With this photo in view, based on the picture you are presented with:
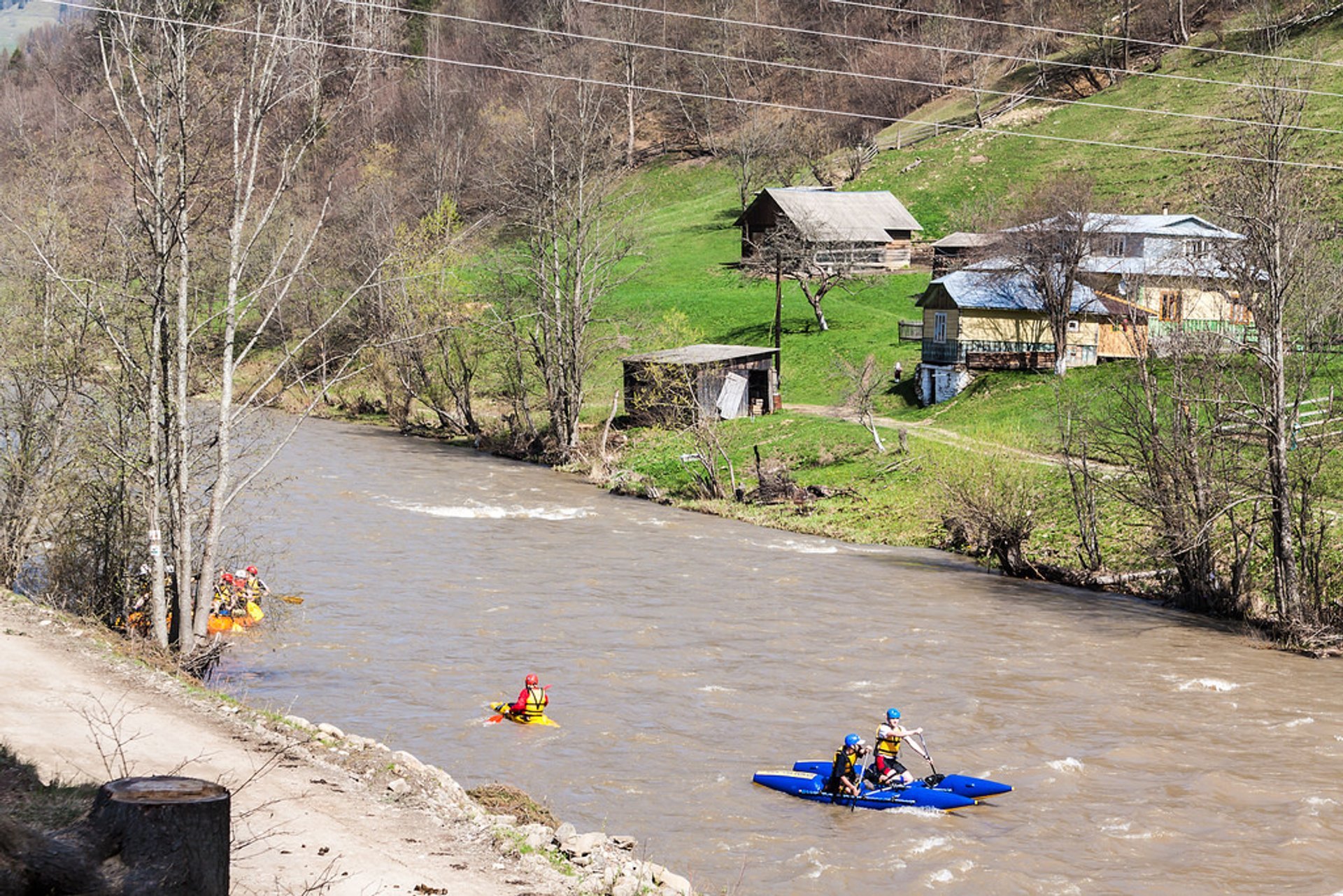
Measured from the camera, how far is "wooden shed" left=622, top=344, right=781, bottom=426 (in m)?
49.4

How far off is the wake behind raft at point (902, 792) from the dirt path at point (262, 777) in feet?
18.0

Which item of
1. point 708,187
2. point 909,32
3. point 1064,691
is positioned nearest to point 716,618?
point 1064,691

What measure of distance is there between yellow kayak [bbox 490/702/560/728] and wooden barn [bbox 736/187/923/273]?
166 feet

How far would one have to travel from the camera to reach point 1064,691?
2291 centimetres

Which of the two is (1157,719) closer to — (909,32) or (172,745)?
(172,745)

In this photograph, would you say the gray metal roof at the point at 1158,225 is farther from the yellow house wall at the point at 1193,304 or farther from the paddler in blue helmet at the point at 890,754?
the paddler in blue helmet at the point at 890,754

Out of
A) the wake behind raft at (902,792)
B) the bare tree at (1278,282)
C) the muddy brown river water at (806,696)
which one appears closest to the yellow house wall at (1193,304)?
the bare tree at (1278,282)

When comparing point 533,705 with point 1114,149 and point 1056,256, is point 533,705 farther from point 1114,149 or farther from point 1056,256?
point 1114,149

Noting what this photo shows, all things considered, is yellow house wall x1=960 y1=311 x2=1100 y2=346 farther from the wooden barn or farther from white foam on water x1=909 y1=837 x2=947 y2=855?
white foam on water x1=909 y1=837 x2=947 y2=855

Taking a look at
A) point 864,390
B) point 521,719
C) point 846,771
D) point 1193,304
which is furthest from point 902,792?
point 1193,304

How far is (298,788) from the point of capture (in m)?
13.2

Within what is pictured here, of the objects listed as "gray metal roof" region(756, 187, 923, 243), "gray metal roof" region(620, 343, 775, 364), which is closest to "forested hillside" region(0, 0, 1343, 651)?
"gray metal roof" region(620, 343, 775, 364)

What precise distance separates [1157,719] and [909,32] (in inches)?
4178

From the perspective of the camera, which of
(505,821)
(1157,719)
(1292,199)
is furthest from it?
(1292,199)
